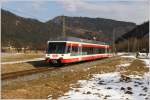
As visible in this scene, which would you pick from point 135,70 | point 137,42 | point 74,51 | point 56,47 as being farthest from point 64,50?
point 137,42

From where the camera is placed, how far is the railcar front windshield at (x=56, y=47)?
32.9 meters

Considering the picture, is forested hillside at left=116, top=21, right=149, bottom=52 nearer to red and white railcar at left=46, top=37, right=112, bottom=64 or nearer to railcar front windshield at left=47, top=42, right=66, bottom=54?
red and white railcar at left=46, top=37, right=112, bottom=64

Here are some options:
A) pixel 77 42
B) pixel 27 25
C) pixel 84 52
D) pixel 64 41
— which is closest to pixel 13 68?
pixel 64 41

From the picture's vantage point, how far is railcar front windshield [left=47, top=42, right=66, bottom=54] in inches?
1296

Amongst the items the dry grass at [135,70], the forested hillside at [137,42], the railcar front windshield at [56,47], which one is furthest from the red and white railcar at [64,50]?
the forested hillside at [137,42]

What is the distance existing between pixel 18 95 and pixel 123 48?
15146 centimetres

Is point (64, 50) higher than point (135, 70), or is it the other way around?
point (64, 50)

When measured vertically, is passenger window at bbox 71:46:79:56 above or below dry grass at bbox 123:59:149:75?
above

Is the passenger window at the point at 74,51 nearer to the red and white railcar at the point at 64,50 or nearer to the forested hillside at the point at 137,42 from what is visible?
the red and white railcar at the point at 64,50

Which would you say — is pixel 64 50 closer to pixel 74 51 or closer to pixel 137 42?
pixel 74 51

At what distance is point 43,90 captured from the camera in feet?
47.0

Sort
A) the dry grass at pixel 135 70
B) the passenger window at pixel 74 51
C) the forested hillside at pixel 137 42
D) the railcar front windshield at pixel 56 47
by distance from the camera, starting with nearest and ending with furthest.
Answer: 1. the dry grass at pixel 135 70
2. the railcar front windshield at pixel 56 47
3. the passenger window at pixel 74 51
4. the forested hillside at pixel 137 42

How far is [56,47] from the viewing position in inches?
1307

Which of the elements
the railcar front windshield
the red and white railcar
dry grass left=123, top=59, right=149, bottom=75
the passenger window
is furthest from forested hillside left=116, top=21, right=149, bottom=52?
dry grass left=123, top=59, right=149, bottom=75
